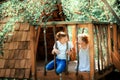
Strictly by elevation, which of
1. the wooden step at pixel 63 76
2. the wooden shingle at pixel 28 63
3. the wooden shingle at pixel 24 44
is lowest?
the wooden step at pixel 63 76

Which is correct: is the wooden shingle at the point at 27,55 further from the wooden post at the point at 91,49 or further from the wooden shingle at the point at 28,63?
the wooden post at the point at 91,49

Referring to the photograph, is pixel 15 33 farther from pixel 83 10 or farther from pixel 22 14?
pixel 83 10

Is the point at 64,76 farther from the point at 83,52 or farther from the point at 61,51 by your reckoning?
the point at 83,52

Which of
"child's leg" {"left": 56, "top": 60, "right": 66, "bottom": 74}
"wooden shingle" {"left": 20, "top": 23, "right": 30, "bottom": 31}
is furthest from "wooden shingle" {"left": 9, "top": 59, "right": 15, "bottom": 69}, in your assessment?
"child's leg" {"left": 56, "top": 60, "right": 66, "bottom": 74}

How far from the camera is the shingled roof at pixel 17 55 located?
9.90m

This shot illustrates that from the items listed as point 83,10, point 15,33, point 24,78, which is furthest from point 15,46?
point 83,10

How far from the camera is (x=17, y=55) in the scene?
33.4 feet

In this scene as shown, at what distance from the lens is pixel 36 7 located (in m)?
9.38

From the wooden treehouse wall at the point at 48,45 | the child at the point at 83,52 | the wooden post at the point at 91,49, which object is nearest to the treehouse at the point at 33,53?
the child at the point at 83,52

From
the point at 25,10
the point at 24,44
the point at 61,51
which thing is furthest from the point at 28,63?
the point at 61,51

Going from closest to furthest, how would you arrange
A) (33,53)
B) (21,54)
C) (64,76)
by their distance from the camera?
1. (64,76)
2. (33,53)
3. (21,54)

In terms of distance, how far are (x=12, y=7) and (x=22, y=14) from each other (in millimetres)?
478

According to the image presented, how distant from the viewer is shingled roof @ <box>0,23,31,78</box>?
990 centimetres

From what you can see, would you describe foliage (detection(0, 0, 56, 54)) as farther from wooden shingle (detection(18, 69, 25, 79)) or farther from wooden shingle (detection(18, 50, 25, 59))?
wooden shingle (detection(18, 69, 25, 79))
